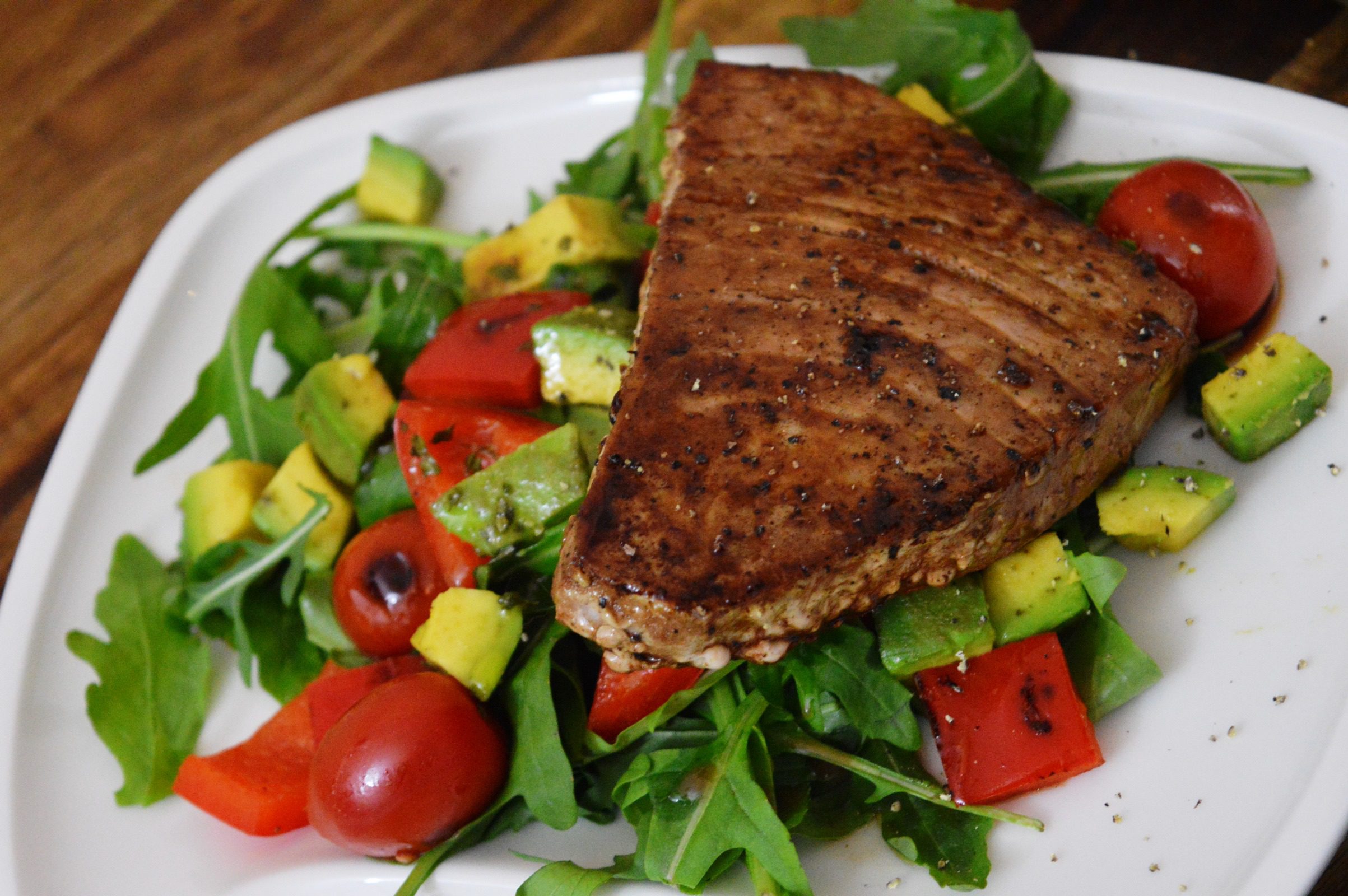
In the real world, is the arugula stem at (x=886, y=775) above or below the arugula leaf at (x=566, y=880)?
above

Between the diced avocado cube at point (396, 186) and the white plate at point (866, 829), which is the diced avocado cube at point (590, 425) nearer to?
the white plate at point (866, 829)

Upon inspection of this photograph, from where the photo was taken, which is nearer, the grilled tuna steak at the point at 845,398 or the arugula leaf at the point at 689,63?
the grilled tuna steak at the point at 845,398

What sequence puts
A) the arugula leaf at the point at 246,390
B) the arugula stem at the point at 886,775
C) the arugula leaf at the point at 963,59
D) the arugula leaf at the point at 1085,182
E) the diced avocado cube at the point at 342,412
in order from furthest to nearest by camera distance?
the arugula leaf at the point at 246,390 < the diced avocado cube at the point at 342,412 < the arugula leaf at the point at 963,59 < the arugula leaf at the point at 1085,182 < the arugula stem at the point at 886,775

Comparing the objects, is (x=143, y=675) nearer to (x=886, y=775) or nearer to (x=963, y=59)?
(x=886, y=775)

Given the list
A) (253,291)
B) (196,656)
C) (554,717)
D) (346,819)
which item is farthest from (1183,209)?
(196,656)

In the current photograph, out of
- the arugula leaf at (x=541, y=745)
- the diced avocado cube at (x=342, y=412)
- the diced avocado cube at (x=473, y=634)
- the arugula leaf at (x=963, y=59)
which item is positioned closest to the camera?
the arugula leaf at (x=541, y=745)

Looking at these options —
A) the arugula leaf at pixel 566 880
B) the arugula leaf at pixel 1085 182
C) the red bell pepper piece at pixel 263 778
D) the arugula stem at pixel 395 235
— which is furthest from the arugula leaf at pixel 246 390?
the arugula leaf at pixel 1085 182

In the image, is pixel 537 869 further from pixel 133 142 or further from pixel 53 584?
pixel 133 142
